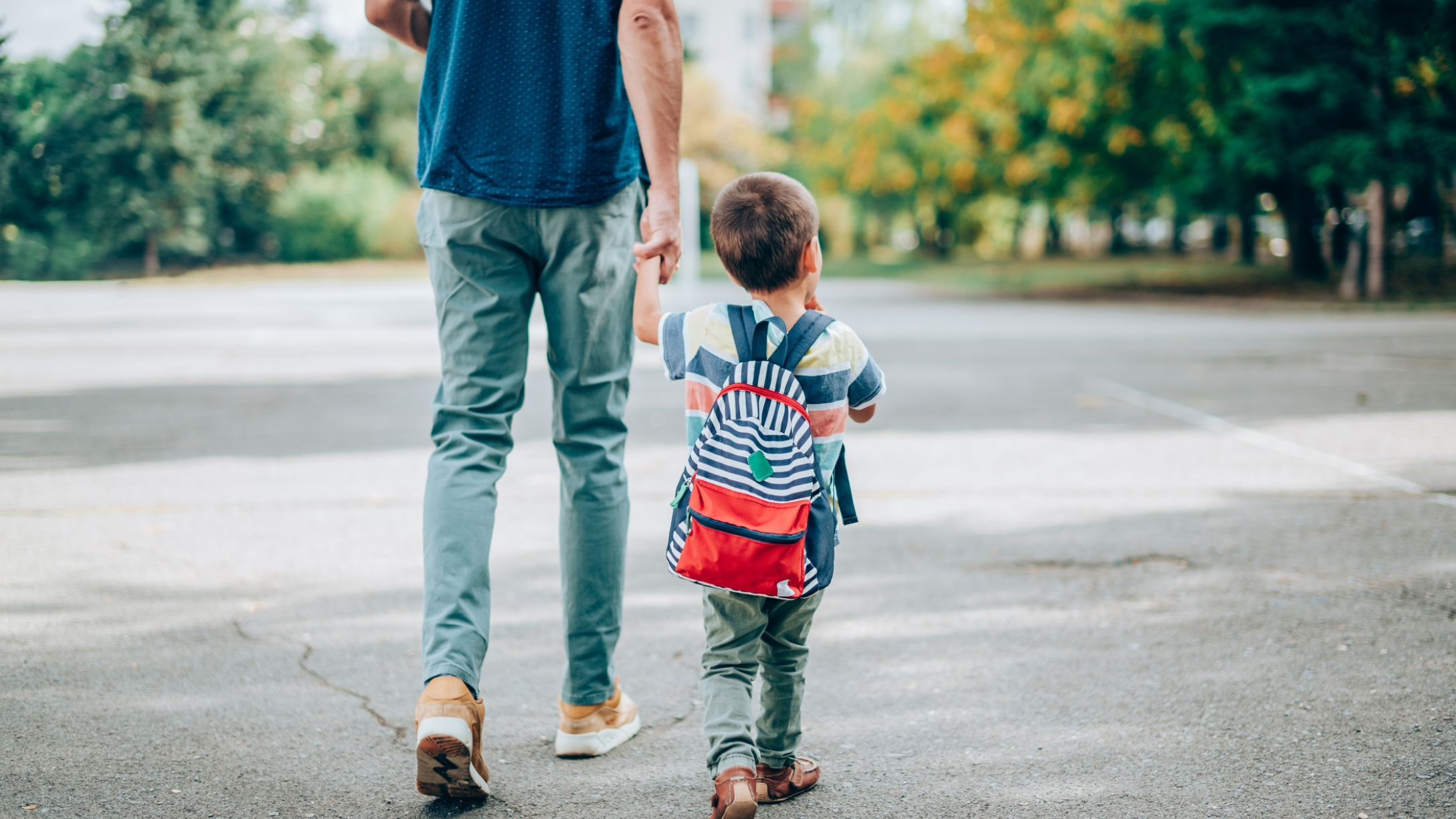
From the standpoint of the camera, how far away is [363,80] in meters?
34.3

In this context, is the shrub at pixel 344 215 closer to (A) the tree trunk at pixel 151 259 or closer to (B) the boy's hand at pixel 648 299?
(A) the tree trunk at pixel 151 259

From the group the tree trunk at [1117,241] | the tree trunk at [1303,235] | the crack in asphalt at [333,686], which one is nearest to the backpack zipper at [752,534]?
the crack in asphalt at [333,686]

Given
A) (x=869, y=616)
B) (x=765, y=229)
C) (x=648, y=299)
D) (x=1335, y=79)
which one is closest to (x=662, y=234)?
(x=648, y=299)

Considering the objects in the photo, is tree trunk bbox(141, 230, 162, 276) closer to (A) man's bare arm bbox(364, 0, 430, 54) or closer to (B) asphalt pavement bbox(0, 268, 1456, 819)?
(B) asphalt pavement bbox(0, 268, 1456, 819)

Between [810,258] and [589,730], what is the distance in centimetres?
114

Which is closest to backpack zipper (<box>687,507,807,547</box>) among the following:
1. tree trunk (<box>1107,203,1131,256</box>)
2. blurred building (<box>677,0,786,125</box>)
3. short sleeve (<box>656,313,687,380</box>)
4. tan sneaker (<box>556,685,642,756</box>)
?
short sleeve (<box>656,313,687,380</box>)

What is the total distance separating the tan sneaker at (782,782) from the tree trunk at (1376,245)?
1848cm

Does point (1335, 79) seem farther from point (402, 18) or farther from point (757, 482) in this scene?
point (757, 482)

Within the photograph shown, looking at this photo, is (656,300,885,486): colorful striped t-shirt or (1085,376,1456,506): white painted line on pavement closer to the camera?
(656,300,885,486): colorful striped t-shirt

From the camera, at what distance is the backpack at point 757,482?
85.6 inches

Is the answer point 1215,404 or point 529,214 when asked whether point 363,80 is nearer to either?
point 1215,404

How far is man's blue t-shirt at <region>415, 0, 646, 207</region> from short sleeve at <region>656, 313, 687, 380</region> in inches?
14.1

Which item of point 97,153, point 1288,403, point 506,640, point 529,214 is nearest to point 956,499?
point 506,640

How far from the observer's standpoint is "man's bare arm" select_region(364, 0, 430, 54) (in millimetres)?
2617
